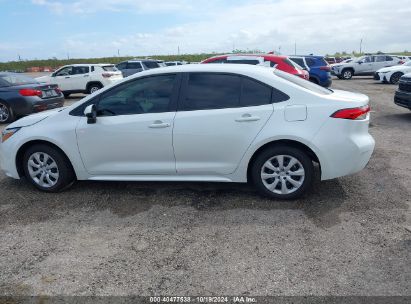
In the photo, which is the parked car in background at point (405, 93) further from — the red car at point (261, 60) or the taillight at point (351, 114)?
the taillight at point (351, 114)

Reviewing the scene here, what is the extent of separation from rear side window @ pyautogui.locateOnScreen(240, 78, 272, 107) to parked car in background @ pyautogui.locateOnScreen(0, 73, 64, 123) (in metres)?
7.86

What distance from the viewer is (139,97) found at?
15.0 ft

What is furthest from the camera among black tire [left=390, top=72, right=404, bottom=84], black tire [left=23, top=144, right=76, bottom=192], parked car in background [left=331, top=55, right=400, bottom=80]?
parked car in background [left=331, top=55, right=400, bottom=80]

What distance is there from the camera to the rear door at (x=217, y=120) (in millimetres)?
4270

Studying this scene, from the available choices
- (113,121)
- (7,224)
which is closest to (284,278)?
(113,121)

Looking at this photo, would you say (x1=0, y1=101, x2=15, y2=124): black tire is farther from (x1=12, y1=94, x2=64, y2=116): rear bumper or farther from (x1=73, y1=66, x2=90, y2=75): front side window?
(x1=73, y1=66, x2=90, y2=75): front side window

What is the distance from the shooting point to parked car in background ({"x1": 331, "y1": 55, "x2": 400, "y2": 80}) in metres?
28.2

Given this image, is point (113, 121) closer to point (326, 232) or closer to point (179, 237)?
point (179, 237)

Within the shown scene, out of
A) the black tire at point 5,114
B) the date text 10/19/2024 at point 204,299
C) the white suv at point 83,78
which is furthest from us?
the white suv at point 83,78

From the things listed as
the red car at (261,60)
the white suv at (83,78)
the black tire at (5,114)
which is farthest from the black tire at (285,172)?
the white suv at (83,78)

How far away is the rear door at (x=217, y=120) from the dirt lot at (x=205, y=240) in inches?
20.2

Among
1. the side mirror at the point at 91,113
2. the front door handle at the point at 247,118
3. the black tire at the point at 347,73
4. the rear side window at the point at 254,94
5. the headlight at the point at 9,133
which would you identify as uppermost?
the rear side window at the point at 254,94

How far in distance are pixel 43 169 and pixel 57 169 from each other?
23cm

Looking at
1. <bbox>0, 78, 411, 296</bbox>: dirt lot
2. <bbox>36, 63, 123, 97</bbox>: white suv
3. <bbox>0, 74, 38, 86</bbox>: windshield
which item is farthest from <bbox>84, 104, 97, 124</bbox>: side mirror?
<bbox>36, 63, 123, 97</bbox>: white suv
